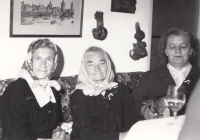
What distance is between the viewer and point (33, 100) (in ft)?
6.79

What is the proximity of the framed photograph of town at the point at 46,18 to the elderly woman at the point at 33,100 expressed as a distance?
Result: 50cm

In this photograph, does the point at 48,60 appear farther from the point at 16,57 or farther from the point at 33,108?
the point at 16,57

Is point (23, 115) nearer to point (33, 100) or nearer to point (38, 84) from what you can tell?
point (33, 100)

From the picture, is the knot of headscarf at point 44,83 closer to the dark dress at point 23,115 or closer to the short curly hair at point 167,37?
the dark dress at point 23,115

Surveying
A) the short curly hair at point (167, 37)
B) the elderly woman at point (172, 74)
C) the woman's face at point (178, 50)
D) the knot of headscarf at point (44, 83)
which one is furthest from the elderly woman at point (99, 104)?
the short curly hair at point (167, 37)

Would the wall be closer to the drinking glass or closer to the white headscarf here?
the white headscarf

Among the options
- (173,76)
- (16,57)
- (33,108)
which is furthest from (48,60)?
(173,76)

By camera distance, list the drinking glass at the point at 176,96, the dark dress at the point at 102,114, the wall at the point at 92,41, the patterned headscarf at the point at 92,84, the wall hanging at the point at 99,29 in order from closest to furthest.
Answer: the drinking glass at the point at 176,96 < the dark dress at the point at 102,114 < the patterned headscarf at the point at 92,84 < the wall at the point at 92,41 < the wall hanging at the point at 99,29

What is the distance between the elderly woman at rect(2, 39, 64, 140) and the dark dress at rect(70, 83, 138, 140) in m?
0.18

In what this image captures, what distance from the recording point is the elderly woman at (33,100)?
1.96m

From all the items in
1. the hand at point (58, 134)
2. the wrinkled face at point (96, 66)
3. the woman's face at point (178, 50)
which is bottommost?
the hand at point (58, 134)

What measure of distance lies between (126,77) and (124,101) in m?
0.71

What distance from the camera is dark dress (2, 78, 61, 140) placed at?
1.95 m

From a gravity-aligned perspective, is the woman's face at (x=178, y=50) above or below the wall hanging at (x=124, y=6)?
below
